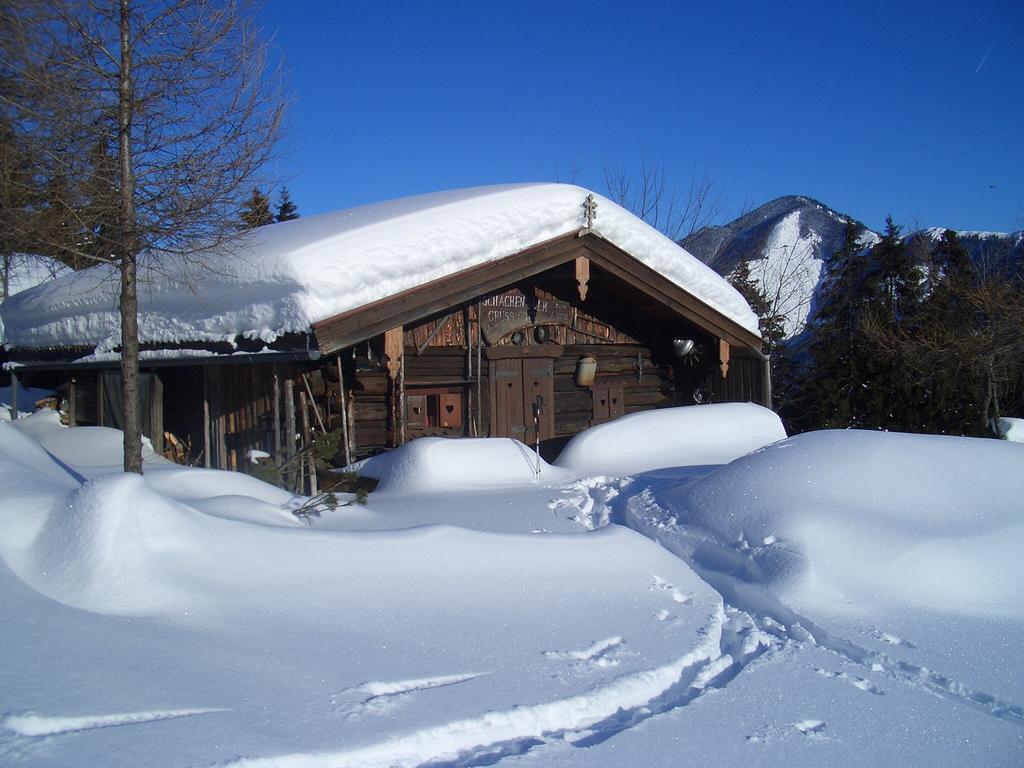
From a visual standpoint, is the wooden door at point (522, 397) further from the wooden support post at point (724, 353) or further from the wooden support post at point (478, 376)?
the wooden support post at point (724, 353)

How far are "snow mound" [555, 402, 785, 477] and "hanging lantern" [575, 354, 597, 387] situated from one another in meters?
2.04

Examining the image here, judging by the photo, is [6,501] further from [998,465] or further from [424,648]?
[998,465]

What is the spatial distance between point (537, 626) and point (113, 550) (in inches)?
89.1

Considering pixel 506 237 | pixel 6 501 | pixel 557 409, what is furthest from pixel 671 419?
pixel 6 501

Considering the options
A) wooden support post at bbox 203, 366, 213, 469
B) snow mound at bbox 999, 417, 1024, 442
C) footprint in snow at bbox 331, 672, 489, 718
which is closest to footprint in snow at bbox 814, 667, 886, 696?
footprint in snow at bbox 331, 672, 489, 718

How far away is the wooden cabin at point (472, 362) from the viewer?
9.30 metres

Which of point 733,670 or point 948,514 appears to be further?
point 948,514

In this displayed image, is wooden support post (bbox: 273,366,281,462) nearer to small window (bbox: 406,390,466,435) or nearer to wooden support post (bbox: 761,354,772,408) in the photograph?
small window (bbox: 406,390,466,435)

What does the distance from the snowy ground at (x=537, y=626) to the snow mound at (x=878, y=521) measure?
0.7 inches

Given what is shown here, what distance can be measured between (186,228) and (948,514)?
6.82 meters

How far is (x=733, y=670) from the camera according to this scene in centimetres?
396

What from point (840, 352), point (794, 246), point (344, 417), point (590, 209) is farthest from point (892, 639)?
point (794, 246)

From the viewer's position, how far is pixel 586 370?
12.7 meters

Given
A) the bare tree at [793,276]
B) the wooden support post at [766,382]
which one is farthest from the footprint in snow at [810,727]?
the bare tree at [793,276]
